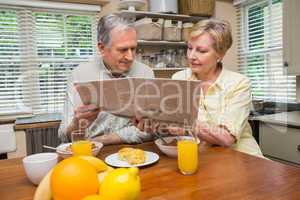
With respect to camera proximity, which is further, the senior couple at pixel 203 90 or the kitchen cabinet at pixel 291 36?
the kitchen cabinet at pixel 291 36

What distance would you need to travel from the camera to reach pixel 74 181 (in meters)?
0.59

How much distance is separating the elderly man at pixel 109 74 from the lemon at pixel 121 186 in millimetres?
850

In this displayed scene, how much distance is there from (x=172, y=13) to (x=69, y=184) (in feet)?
8.41


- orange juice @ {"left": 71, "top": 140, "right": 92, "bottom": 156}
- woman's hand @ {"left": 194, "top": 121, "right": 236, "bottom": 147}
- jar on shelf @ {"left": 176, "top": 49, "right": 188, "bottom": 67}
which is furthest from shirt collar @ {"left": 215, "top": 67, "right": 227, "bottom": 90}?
jar on shelf @ {"left": 176, "top": 49, "right": 188, "bottom": 67}

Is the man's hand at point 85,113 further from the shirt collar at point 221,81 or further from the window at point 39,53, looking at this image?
the window at point 39,53

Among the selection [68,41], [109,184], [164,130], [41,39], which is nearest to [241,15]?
[68,41]

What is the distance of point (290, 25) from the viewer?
2.45 meters

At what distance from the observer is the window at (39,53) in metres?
2.53

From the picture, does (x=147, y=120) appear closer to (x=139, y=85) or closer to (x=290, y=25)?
(x=139, y=85)

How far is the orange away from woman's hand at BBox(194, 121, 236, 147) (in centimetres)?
78

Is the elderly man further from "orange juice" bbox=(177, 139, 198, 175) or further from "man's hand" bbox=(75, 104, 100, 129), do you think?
"orange juice" bbox=(177, 139, 198, 175)

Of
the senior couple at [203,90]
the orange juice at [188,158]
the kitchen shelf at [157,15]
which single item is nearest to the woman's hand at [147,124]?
the senior couple at [203,90]

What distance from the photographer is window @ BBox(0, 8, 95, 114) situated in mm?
2527

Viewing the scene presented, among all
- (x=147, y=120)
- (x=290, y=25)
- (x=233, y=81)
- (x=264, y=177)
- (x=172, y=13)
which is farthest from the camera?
(x=172, y=13)
